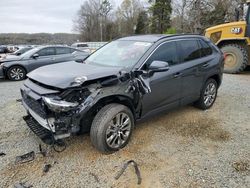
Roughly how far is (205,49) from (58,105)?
3.47m

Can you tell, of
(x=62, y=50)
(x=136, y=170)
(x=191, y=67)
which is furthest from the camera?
(x=62, y=50)

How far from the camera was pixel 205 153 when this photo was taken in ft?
11.3

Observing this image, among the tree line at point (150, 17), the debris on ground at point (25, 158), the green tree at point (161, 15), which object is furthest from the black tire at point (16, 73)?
the green tree at point (161, 15)

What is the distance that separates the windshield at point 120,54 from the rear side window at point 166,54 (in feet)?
0.57

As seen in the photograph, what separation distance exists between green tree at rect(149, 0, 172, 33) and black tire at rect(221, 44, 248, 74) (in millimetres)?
30204

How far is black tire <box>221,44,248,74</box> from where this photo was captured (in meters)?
9.32

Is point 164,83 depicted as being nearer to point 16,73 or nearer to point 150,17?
point 16,73

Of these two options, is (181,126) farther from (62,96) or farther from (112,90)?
(62,96)

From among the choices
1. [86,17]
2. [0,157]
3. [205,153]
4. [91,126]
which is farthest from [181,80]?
[86,17]

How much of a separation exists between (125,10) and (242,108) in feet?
188

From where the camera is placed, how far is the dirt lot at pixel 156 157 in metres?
2.83

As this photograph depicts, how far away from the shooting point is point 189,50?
4.50 metres

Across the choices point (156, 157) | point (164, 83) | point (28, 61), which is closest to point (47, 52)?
point (28, 61)

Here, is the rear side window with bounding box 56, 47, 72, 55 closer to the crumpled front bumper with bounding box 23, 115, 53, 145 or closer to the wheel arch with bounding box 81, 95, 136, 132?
the crumpled front bumper with bounding box 23, 115, 53, 145
